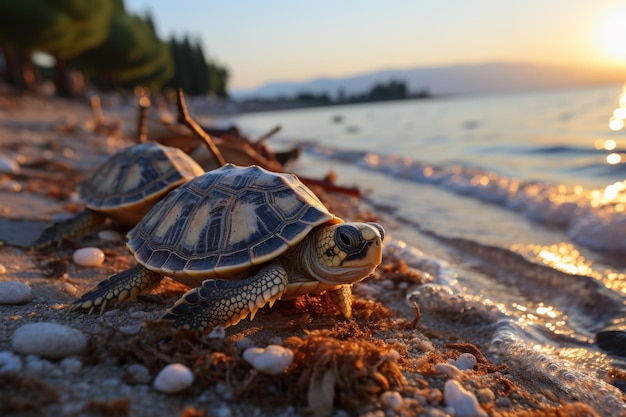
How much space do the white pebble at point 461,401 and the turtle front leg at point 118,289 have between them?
190cm

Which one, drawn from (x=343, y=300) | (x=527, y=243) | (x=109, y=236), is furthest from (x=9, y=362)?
(x=527, y=243)

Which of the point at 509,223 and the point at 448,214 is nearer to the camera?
the point at 509,223

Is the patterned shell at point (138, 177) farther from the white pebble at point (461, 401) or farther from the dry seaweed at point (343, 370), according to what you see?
the white pebble at point (461, 401)

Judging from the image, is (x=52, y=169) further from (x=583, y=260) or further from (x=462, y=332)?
(x=583, y=260)

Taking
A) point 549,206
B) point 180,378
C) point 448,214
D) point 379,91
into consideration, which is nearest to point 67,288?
point 180,378

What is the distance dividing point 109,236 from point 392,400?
341 cm

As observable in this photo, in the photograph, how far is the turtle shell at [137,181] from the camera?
425cm

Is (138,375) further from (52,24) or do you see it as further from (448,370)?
(52,24)

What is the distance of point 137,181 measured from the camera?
14.3 ft

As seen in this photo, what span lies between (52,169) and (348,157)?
9.19 metres

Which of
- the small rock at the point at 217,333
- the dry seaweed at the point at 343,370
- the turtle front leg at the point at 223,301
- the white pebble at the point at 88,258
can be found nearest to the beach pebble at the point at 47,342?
the turtle front leg at the point at 223,301

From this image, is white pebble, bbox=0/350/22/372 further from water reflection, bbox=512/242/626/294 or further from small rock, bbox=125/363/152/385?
water reflection, bbox=512/242/626/294

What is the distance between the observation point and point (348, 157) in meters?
15.1

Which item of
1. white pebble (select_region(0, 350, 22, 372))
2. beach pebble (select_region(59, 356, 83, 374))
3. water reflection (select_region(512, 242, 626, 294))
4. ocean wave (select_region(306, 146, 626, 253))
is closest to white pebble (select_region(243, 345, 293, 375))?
beach pebble (select_region(59, 356, 83, 374))
